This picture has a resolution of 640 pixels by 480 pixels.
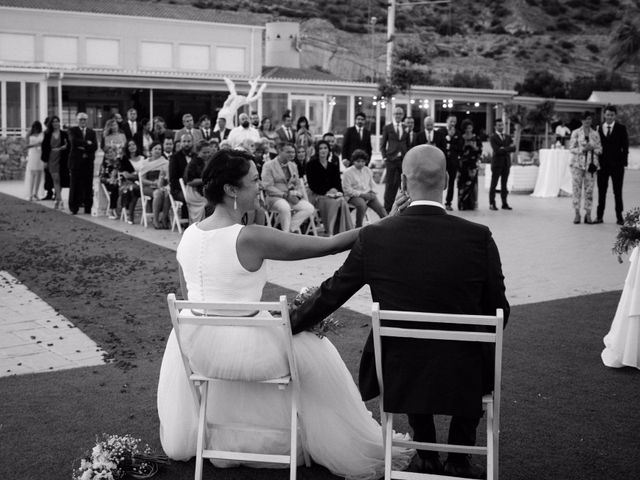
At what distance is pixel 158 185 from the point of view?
562 inches

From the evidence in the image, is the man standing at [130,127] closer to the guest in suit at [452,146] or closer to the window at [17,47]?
the guest in suit at [452,146]

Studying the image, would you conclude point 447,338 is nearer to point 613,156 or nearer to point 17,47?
point 613,156

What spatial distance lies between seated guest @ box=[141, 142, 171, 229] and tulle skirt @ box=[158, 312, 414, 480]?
10.1 meters

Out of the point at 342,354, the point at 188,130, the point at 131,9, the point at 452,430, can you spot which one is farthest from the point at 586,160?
the point at 131,9

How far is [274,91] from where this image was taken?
109 ft

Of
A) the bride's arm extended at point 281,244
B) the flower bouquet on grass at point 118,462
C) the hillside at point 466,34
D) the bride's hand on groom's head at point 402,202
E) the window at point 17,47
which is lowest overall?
the flower bouquet on grass at point 118,462

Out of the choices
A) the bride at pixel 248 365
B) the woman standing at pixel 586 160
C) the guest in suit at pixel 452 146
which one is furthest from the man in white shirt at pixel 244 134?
the bride at pixel 248 365

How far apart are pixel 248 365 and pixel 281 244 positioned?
0.58 metres

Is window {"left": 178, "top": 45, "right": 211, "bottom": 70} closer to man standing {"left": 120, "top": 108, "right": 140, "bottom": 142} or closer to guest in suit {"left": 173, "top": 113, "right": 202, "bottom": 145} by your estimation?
man standing {"left": 120, "top": 108, "right": 140, "bottom": 142}

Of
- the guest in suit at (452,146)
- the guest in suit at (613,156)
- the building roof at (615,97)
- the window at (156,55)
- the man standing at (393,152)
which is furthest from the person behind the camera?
the building roof at (615,97)

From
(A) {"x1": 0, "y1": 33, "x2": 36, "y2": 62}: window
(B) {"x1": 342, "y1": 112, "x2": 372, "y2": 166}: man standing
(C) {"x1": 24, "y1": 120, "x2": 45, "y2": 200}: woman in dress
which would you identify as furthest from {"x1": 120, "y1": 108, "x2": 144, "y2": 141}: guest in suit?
(A) {"x1": 0, "y1": 33, "x2": 36, "y2": 62}: window

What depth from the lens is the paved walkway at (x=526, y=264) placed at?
788 cm

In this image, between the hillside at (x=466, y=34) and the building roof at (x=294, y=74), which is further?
the hillside at (x=466, y=34)

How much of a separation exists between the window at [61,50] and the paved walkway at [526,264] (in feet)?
81.4
